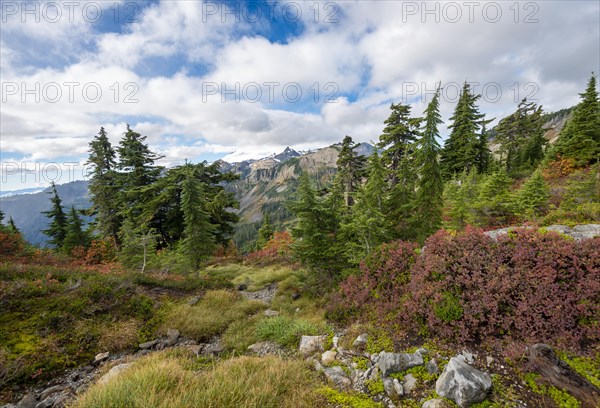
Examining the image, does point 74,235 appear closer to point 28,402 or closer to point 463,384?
point 28,402

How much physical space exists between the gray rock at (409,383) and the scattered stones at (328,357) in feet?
6.06

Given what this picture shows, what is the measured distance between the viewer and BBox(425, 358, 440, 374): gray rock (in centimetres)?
500

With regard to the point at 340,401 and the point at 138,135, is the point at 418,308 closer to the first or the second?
the point at 340,401

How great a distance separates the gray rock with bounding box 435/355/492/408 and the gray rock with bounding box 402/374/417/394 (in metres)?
0.42

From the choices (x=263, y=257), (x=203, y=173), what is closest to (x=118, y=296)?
(x=263, y=257)

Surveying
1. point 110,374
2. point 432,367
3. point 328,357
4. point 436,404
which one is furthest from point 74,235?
point 436,404

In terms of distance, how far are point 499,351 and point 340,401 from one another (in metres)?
3.39

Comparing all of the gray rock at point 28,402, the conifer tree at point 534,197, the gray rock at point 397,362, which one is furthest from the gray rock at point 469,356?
the conifer tree at point 534,197

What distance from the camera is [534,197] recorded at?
1653 cm

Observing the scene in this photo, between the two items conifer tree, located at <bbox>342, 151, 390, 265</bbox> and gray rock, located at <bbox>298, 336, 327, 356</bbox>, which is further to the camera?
conifer tree, located at <bbox>342, 151, 390, 265</bbox>

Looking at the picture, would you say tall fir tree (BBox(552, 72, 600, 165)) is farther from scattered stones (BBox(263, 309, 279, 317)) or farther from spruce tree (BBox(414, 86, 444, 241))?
scattered stones (BBox(263, 309, 279, 317))

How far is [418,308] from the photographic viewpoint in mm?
6492

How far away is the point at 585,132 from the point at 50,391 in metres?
40.0

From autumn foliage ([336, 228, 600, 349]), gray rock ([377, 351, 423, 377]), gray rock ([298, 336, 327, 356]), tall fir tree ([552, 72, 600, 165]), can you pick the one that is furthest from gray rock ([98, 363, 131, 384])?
tall fir tree ([552, 72, 600, 165])
